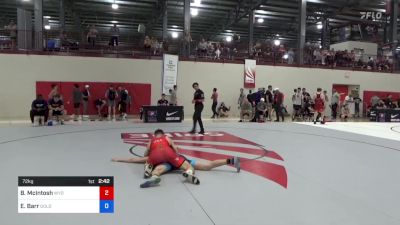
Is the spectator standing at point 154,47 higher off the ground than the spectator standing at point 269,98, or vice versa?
the spectator standing at point 154,47

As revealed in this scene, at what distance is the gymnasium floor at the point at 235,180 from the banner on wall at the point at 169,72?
776 centimetres

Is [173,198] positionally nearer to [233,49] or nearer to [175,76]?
[175,76]

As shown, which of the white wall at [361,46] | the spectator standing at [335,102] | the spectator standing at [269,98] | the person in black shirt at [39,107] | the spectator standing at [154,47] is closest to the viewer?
the person in black shirt at [39,107]

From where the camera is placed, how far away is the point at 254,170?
252 inches

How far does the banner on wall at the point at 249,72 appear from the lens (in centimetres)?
1980

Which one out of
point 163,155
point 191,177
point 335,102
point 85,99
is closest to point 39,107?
point 85,99

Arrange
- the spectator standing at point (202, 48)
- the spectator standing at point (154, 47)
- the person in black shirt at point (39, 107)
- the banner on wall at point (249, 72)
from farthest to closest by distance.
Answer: the banner on wall at point (249, 72), the spectator standing at point (202, 48), the spectator standing at point (154, 47), the person in black shirt at point (39, 107)

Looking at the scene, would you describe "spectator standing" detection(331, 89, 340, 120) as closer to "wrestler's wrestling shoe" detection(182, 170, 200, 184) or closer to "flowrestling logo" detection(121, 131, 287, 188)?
"flowrestling logo" detection(121, 131, 287, 188)

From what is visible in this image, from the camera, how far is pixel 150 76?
59.7 ft

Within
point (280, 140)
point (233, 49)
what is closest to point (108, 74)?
point (233, 49)

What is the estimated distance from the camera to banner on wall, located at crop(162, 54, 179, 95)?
17844 mm

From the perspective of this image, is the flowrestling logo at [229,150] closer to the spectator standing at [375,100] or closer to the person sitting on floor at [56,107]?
the person sitting on floor at [56,107]
